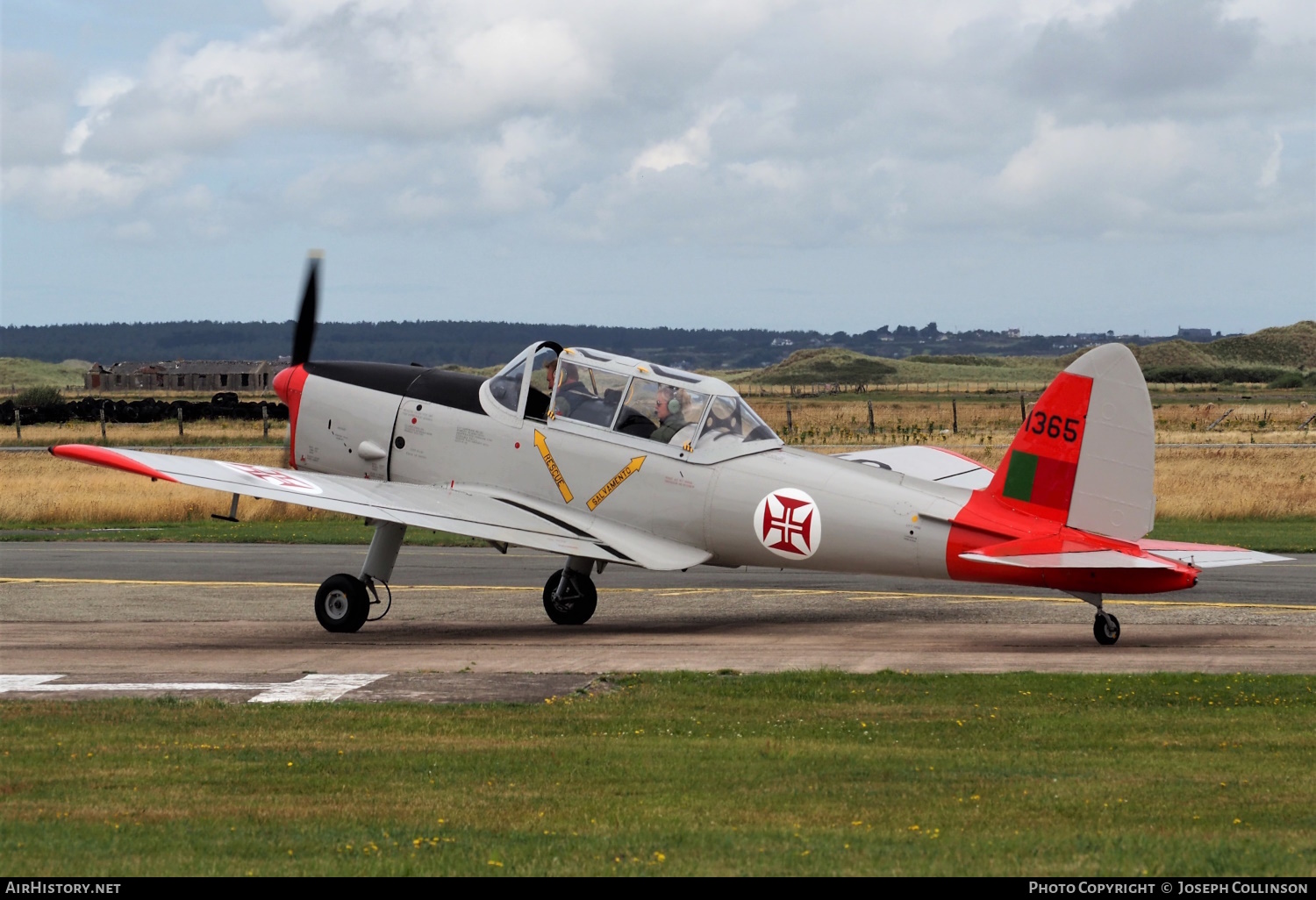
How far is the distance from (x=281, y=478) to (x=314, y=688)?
3850mm

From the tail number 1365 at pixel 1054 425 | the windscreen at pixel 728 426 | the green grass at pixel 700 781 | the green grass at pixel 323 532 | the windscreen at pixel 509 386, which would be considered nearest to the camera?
the green grass at pixel 700 781

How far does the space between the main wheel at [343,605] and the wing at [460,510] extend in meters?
1.11

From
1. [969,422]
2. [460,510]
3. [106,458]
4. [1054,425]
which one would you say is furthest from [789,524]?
[969,422]

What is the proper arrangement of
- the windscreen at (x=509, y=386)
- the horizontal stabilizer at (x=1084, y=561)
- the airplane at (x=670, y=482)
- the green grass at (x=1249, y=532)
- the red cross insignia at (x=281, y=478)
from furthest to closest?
the green grass at (x=1249, y=532)
the windscreen at (x=509, y=386)
the red cross insignia at (x=281, y=478)
the airplane at (x=670, y=482)
the horizontal stabilizer at (x=1084, y=561)

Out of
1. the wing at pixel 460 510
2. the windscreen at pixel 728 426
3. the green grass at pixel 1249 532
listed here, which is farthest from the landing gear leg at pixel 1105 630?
the green grass at pixel 1249 532

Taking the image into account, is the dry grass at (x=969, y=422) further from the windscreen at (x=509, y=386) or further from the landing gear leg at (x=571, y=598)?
the windscreen at (x=509, y=386)

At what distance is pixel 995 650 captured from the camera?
14.6 meters

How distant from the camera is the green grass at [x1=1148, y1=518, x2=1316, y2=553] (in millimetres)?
24203

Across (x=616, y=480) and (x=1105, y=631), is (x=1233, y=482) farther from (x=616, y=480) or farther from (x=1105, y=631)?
(x=616, y=480)

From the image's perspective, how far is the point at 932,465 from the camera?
731 inches

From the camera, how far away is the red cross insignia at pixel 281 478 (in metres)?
15.6

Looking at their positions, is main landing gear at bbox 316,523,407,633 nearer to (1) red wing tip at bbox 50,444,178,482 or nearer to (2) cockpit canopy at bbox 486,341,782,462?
(2) cockpit canopy at bbox 486,341,782,462

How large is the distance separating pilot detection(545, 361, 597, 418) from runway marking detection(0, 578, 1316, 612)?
174 inches

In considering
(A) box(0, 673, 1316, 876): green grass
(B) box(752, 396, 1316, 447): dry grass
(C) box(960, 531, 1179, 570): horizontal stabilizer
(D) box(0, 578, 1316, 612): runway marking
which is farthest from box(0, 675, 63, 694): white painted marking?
(B) box(752, 396, 1316, 447): dry grass
